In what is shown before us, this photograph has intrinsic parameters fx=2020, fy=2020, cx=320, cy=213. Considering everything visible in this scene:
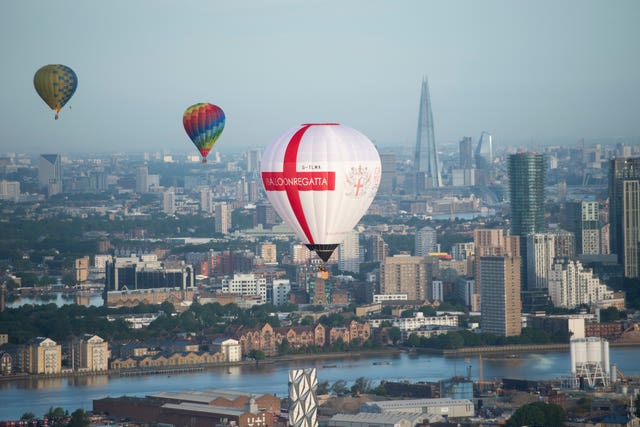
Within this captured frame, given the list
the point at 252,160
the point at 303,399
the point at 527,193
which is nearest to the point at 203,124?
the point at 303,399

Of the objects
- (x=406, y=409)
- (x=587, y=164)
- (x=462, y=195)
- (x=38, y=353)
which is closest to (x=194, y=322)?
(x=38, y=353)

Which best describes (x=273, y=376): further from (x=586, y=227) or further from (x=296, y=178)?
(x=586, y=227)

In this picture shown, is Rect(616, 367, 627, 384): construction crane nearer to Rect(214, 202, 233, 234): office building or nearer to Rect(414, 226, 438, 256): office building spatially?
Rect(414, 226, 438, 256): office building

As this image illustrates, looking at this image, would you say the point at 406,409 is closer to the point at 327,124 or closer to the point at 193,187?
the point at 327,124

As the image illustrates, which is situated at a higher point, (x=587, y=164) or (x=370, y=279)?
(x=587, y=164)

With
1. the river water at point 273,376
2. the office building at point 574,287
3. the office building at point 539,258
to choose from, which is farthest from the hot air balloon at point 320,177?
A: the office building at point 539,258

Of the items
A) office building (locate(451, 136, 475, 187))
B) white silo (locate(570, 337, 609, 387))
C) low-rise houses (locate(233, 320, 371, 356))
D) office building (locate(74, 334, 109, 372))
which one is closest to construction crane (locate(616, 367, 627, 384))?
white silo (locate(570, 337, 609, 387))
